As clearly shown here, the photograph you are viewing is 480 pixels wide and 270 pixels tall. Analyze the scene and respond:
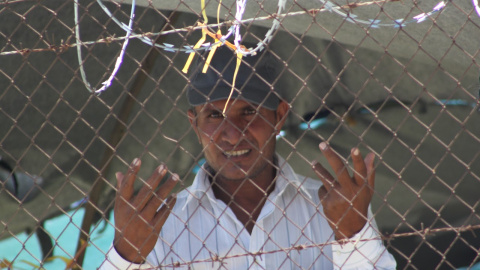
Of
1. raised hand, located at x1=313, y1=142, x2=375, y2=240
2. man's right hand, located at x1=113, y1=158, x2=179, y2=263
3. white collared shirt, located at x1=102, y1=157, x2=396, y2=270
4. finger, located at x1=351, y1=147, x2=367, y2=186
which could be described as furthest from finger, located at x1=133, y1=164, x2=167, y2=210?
finger, located at x1=351, y1=147, x2=367, y2=186

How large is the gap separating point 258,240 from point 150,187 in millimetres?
629

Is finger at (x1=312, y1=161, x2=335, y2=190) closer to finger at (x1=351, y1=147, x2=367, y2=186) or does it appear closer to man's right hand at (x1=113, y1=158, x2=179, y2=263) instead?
finger at (x1=351, y1=147, x2=367, y2=186)

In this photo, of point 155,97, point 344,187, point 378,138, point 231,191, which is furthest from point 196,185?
point 378,138

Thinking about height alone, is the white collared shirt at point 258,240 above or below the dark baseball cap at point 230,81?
below

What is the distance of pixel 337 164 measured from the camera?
2.08 metres

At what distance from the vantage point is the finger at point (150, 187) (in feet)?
6.89

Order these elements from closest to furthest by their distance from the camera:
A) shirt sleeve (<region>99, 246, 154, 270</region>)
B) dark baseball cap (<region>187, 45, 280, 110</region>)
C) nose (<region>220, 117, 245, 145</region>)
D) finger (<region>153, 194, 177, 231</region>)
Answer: finger (<region>153, 194, 177, 231</region>) < shirt sleeve (<region>99, 246, 154, 270</region>) < nose (<region>220, 117, 245, 145</region>) < dark baseball cap (<region>187, 45, 280, 110</region>)

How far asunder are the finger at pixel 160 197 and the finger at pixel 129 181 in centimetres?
7

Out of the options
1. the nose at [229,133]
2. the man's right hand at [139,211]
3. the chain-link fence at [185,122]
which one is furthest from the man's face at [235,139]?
the chain-link fence at [185,122]

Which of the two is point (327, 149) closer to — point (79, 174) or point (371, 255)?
point (371, 255)

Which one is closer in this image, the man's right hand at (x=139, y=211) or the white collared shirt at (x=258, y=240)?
the man's right hand at (x=139, y=211)

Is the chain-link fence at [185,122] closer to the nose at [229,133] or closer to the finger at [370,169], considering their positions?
the nose at [229,133]

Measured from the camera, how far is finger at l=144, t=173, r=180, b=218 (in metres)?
2.11

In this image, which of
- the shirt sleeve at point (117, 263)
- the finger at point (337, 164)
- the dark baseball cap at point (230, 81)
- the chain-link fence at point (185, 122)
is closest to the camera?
the finger at point (337, 164)
